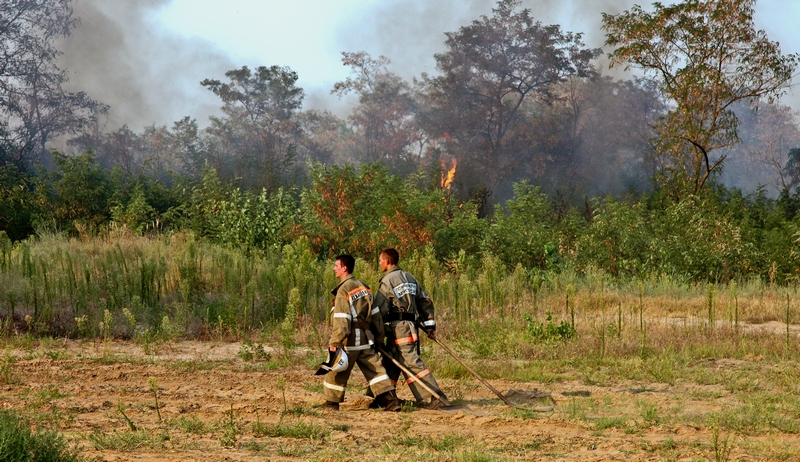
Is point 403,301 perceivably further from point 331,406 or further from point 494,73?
point 494,73

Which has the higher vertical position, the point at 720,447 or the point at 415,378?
the point at 415,378

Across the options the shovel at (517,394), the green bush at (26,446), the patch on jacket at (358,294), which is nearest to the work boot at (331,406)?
the patch on jacket at (358,294)

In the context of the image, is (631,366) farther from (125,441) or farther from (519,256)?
(519,256)

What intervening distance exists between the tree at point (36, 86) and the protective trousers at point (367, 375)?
112 ft

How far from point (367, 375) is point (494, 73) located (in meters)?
37.9

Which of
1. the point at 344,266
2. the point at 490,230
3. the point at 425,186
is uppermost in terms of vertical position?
the point at 425,186

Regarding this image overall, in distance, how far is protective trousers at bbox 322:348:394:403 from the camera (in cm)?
745

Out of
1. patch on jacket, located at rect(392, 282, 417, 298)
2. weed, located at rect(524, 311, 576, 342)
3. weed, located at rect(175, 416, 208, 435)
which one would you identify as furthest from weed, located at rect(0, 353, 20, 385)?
weed, located at rect(524, 311, 576, 342)

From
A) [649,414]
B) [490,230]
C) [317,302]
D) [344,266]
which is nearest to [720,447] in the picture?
[649,414]

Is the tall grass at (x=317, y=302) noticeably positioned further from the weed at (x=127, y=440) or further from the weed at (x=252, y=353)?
the weed at (x=127, y=440)

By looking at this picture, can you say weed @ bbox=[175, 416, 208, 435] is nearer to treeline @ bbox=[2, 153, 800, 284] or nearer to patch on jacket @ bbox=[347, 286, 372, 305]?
patch on jacket @ bbox=[347, 286, 372, 305]

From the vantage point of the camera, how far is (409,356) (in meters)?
7.61

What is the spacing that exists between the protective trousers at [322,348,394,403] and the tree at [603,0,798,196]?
16409 mm

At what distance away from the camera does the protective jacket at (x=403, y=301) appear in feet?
25.0
